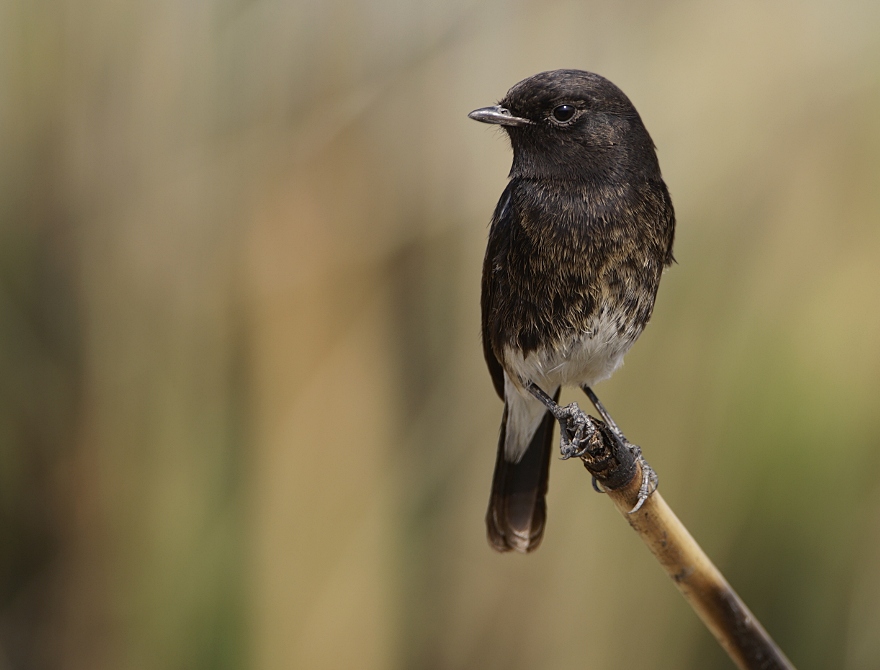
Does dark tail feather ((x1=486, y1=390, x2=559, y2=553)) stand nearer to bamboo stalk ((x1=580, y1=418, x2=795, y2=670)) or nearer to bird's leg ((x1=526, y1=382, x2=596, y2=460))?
bird's leg ((x1=526, y1=382, x2=596, y2=460))

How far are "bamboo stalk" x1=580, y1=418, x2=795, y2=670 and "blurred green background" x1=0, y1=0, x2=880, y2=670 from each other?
1136mm

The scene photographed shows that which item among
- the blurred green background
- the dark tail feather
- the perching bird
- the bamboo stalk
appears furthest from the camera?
the blurred green background

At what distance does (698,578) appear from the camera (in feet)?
6.02

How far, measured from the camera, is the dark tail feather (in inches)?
103

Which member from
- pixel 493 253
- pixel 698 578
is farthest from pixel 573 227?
pixel 698 578

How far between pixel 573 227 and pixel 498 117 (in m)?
0.34

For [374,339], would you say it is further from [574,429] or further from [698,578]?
[698,578]

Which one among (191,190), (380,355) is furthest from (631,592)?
(191,190)

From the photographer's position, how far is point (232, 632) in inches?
110

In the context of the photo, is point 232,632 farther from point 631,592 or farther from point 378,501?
point 631,592

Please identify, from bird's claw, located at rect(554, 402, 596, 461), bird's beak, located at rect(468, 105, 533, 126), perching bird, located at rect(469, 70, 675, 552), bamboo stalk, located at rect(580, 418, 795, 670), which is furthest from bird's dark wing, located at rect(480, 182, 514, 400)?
bamboo stalk, located at rect(580, 418, 795, 670)

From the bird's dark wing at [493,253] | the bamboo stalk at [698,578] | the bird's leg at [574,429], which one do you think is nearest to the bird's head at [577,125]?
the bird's dark wing at [493,253]

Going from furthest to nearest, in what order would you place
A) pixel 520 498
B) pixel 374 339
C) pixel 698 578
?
1. pixel 374 339
2. pixel 520 498
3. pixel 698 578

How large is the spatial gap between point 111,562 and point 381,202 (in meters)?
1.37
